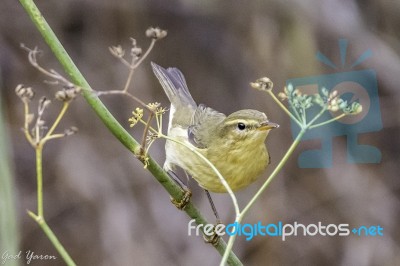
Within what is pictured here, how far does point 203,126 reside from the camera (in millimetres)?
2701

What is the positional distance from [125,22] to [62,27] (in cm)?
60

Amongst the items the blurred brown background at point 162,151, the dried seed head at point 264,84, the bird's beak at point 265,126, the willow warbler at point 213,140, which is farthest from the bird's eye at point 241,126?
the blurred brown background at point 162,151

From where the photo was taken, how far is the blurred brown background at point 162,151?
18.5 ft

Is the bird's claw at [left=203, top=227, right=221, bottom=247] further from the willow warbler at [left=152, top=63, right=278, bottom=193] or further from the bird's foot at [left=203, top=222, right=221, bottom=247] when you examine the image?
the willow warbler at [left=152, top=63, right=278, bottom=193]

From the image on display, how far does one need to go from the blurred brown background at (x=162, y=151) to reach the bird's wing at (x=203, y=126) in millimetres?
2537

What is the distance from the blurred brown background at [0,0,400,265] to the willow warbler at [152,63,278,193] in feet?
8.47

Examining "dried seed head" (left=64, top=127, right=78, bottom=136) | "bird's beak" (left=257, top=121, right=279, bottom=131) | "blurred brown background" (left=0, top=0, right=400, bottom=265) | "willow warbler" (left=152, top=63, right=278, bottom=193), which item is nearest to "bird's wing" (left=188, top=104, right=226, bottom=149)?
"willow warbler" (left=152, top=63, right=278, bottom=193)

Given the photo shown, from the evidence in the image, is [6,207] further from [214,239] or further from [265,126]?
[265,126]

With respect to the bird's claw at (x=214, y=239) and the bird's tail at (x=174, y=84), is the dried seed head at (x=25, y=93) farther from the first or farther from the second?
the bird's tail at (x=174, y=84)

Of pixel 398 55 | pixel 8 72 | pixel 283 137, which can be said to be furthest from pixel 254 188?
pixel 8 72

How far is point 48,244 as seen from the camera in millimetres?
6863

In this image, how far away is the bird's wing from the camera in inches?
102

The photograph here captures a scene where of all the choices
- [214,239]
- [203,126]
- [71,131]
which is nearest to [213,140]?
[203,126]

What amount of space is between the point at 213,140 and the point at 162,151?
111 inches
